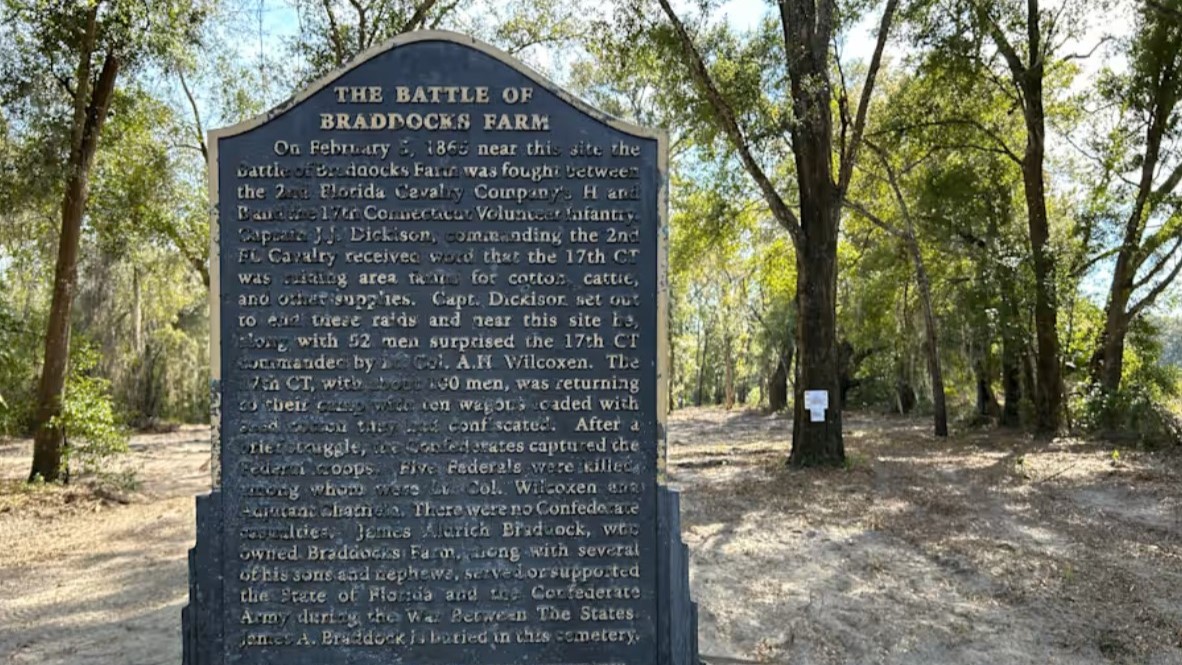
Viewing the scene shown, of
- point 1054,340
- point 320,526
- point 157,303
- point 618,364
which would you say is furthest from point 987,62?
point 157,303

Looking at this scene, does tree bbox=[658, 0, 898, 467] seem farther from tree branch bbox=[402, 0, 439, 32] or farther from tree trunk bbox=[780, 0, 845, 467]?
tree branch bbox=[402, 0, 439, 32]

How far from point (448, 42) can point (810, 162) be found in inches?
400

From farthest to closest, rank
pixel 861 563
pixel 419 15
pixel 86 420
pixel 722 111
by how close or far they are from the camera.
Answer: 1. pixel 419 15
2. pixel 722 111
3. pixel 86 420
4. pixel 861 563

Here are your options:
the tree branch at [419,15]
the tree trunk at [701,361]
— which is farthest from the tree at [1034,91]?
the tree trunk at [701,361]

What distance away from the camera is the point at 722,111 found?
499 inches

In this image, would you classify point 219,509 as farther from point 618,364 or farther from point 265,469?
point 618,364

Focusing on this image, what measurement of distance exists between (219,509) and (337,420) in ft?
2.24

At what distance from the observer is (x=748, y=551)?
813 cm

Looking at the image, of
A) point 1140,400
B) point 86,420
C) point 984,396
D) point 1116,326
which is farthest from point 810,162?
point 984,396

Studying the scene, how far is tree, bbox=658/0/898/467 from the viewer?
12578 millimetres

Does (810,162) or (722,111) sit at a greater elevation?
(722,111)

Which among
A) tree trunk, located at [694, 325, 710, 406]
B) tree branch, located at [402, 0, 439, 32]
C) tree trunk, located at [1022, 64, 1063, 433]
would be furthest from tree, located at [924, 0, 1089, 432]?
tree trunk, located at [694, 325, 710, 406]

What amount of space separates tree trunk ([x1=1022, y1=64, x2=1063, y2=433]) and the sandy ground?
3626 mm

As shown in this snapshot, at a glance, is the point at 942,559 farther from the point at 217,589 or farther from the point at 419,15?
the point at 419,15
